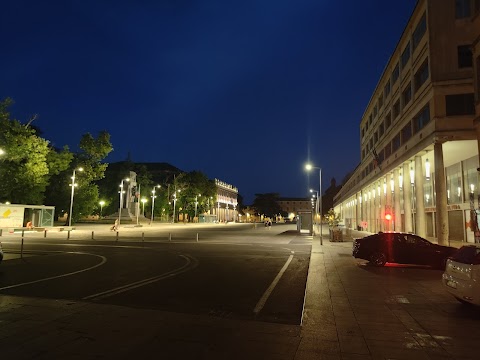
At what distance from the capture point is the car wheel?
16.4 m

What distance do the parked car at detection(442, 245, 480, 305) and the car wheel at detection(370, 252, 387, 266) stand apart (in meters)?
7.67

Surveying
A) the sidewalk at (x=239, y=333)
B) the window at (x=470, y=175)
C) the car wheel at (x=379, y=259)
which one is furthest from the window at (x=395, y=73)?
the sidewalk at (x=239, y=333)

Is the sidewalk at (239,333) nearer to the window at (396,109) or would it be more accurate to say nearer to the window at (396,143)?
the window at (396,143)

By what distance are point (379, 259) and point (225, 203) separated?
139433mm

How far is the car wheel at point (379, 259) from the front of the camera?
53.7ft

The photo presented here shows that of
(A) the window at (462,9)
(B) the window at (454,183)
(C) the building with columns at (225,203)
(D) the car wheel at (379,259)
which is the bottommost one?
(D) the car wheel at (379,259)

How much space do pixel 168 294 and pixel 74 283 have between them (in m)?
3.47

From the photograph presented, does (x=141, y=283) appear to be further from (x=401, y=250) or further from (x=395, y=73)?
(x=395, y=73)

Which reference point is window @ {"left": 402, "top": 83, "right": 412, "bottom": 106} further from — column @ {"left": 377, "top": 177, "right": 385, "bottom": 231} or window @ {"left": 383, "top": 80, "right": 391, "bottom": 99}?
column @ {"left": 377, "top": 177, "right": 385, "bottom": 231}

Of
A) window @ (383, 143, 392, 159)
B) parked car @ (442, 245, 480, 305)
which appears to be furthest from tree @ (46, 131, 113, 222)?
parked car @ (442, 245, 480, 305)

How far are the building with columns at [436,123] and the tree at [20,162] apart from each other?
40.3 meters

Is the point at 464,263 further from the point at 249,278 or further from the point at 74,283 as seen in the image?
the point at 74,283

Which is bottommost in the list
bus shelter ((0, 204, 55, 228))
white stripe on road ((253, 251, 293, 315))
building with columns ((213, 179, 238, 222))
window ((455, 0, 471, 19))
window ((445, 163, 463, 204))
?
white stripe on road ((253, 251, 293, 315))

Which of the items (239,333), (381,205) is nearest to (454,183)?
(381,205)
